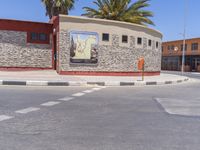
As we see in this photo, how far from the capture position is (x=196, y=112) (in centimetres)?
811

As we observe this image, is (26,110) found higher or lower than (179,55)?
lower

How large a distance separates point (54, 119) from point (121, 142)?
7.41 ft

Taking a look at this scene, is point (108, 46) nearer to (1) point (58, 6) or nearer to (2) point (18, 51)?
(2) point (18, 51)

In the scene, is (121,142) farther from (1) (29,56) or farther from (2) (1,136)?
(1) (29,56)

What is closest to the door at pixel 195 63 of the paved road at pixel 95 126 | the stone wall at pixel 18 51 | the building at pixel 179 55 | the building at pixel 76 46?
the building at pixel 179 55

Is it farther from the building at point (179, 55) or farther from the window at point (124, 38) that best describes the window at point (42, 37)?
the building at point (179, 55)

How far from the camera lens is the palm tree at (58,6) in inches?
1283

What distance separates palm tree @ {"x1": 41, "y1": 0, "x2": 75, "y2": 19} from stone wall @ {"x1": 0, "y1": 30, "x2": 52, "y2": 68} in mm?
11590

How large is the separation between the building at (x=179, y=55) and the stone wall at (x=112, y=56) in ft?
101

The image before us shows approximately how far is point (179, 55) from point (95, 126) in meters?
52.9

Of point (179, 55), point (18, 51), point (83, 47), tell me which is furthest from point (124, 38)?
point (179, 55)

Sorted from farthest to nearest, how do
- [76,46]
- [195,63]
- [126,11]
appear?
[195,63] → [126,11] → [76,46]

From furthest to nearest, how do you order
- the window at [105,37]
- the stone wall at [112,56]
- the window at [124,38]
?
the window at [124,38] < the window at [105,37] < the stone wall at [112,56]

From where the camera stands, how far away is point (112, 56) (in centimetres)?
2139
